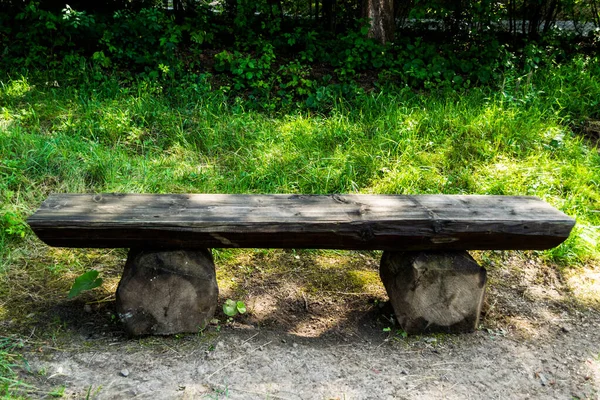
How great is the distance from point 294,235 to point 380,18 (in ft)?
15.5

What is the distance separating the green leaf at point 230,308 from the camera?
10.1 ft

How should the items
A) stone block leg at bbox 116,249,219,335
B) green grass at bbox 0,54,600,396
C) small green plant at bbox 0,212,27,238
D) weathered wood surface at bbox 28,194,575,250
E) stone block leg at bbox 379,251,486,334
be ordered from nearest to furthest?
weathered wood surface at bbox 28,194,575,250 < stone block leg at bbox 116,249,219,335 < stone block leg at bbox 379,251,486,334 < small green plant at bbox 0,212,27,238 < green grass at bbox 0,54,600,396

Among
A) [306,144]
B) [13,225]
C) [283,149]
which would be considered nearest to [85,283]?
[13,225]

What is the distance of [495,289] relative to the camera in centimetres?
358

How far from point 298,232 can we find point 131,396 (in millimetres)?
1042

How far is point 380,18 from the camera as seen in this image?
264 inches

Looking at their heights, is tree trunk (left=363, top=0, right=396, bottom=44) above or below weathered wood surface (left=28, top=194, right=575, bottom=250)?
above

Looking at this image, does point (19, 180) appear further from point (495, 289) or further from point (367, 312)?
point (495, 289)

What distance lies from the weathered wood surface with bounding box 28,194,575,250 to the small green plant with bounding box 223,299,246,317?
0.50 m

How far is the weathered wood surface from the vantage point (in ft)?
8.63

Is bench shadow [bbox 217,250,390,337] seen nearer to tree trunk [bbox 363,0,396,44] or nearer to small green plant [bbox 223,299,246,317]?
small green plant [bbox 223,299,246,317]

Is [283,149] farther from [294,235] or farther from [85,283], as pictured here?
[85,283]

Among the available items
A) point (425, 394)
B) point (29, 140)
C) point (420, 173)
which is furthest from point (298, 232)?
point (29, 140)

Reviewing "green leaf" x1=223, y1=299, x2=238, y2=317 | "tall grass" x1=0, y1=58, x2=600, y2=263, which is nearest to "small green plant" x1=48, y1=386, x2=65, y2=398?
"green leaf" x1=223, y1=299, x2=238, y2=317
